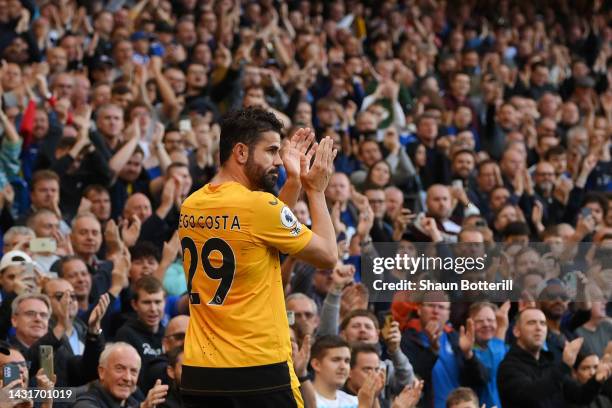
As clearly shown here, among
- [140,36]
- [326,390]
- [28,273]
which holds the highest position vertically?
[140,36]

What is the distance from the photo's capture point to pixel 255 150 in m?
5.57

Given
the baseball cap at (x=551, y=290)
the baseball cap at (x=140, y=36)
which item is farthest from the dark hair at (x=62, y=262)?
the baseball cap at (x=140, y=36)

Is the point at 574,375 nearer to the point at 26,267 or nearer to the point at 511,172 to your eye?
the point at 26,267

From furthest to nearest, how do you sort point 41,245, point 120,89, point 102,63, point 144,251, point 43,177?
point 102,63 < point 120,89 < point 43,177 < point 144,251 < point 41,245

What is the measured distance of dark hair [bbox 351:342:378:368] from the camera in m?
8.29

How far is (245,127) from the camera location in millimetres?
5578

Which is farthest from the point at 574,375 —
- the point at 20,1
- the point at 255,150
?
the point at 20,1

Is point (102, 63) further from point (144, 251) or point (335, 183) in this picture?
point (144, 251)

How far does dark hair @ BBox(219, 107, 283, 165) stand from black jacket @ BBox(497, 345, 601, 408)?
3.80 metres

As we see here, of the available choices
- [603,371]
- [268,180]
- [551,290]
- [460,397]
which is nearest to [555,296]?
[551,290]

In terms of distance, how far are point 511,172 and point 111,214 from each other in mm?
4451

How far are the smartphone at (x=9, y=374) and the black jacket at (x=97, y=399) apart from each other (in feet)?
1.60

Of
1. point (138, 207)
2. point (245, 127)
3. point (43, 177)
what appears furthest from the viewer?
point (138, 207)

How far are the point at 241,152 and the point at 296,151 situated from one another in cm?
30
